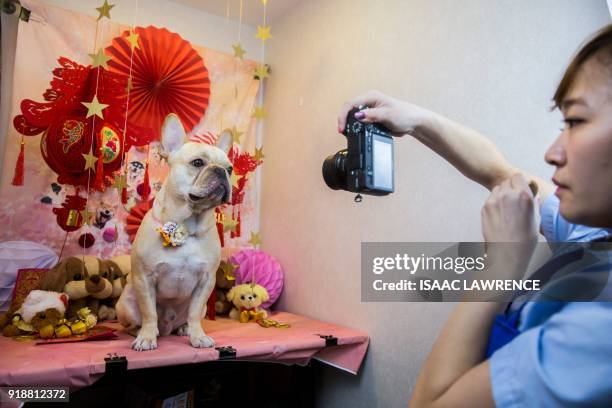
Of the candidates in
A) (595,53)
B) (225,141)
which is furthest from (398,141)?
(595,53)

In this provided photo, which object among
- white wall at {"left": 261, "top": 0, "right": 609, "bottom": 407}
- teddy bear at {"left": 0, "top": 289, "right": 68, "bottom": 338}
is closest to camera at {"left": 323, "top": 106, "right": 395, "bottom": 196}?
white wall at {"left": 261, "top": 0, "right": 609, "bottom": 407}

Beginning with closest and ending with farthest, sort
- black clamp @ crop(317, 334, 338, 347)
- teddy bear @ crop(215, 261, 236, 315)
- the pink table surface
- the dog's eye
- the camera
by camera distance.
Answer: the camera → the pink table surface → the dog's eye → black clamp @ crop(317, 334, 338, 347) → teddy bear @ crop(215, 261, 236, 315)

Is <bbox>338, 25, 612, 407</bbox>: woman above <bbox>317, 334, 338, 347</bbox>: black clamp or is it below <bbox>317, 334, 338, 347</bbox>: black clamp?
above

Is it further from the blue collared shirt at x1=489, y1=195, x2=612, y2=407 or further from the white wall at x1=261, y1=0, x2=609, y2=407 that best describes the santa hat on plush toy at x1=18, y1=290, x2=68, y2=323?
the blue collared shirt at x1=489, y1=195, x2=612, y2=407

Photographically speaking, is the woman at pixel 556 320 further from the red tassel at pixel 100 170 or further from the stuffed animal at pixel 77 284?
the red tassel at pixel 100 170

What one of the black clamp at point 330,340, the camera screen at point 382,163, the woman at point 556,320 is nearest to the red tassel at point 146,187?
the black clamp at point 330,340

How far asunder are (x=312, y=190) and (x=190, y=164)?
0.79m

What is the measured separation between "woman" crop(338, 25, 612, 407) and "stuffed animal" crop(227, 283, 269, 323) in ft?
5.04

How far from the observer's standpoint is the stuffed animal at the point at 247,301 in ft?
6.36

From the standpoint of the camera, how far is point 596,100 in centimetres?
44

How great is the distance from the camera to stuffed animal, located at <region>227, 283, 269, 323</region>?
6.36 ft

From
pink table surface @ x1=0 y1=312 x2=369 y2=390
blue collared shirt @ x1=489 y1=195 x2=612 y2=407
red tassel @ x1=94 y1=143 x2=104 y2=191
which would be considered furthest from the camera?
red tassel @ x1=94 y1=143 x2=104 y2=191

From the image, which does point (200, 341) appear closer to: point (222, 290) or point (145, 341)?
point (145, 341)

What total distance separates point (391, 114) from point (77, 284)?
1.51 metres
